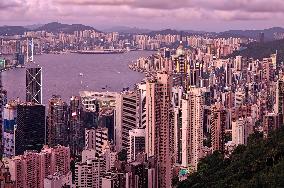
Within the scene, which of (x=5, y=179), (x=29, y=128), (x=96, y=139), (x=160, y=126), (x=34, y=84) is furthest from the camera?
(x=34, y=84)

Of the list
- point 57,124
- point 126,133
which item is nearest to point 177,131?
point 126,133

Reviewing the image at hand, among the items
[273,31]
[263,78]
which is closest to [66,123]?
[263,78]

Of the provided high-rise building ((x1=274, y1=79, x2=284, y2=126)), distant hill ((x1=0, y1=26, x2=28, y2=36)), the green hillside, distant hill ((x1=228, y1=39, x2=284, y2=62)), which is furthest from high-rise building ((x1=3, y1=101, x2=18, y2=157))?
distant hill ((x1=228, y1=39, x2=284, y2=62))

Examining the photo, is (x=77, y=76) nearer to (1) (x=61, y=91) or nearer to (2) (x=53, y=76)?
(2) (x=53, y=76)

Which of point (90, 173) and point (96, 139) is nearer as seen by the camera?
Result: point (90, 173)

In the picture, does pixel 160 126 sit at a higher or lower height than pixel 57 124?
higher

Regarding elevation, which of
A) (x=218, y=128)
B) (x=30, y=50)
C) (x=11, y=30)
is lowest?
(x=218, y=128)

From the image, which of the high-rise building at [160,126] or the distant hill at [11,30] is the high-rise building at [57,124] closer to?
the high-rise building at [160,126]

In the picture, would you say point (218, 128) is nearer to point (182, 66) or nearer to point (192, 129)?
point (192, 129)
